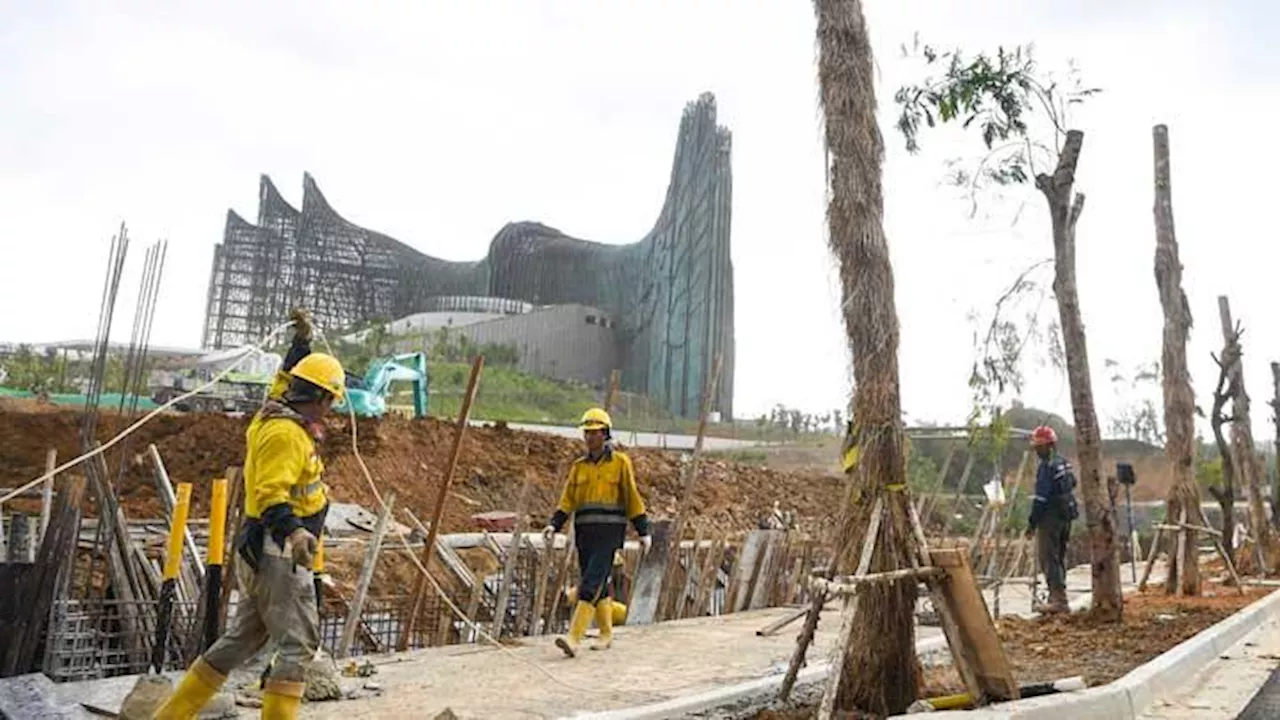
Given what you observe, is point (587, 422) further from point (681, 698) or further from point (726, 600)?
point (726, 600)

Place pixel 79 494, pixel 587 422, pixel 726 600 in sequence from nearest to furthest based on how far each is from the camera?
pixel 79 494 < pixel 587 422 < pixel 726 600

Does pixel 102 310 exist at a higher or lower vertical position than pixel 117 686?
higher

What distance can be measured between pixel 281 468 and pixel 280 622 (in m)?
0.62

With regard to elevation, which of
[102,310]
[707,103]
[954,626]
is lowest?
[954,626]

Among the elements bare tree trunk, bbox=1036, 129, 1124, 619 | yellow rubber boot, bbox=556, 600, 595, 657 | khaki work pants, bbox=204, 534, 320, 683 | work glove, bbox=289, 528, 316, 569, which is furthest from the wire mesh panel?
bare tree trunk, bbox=1036, 129, 1124, 619

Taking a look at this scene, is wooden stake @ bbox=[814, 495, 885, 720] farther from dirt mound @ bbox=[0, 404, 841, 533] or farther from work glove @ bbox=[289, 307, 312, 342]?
dirt mound @ bbox=[0, 404, 841, 533]

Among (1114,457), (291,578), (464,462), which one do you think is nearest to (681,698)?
(291,578)

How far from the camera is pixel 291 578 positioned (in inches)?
159

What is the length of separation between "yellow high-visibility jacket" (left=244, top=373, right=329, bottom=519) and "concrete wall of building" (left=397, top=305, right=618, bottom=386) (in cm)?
5200

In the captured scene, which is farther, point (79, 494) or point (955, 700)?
point (79, 494)

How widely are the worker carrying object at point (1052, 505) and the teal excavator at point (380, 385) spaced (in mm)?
14705

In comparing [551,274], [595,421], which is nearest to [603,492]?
[595,421]

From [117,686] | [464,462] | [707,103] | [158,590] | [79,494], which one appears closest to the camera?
[117,686]

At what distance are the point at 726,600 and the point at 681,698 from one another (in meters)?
5.20
